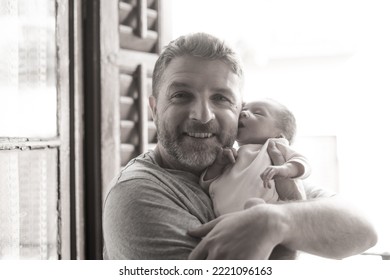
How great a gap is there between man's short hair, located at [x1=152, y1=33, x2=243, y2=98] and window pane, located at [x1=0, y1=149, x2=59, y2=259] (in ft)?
1.25

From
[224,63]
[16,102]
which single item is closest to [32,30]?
[16,102]

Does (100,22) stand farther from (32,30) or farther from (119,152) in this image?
(119,152)

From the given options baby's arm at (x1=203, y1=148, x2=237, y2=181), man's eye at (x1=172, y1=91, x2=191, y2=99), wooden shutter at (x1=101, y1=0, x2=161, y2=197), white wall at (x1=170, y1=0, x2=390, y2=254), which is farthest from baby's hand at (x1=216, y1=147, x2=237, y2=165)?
wooden shutter at (x1=101, y1=0, x2=161, y2=197)

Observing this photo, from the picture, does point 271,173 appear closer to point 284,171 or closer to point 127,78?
point 284,171

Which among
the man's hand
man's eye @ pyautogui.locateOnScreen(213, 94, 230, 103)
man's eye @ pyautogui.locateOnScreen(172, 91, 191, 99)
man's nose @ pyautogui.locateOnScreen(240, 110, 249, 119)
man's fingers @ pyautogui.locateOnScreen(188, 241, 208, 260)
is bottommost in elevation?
man's fingers @ pyautogui.locateOnScreen(188, 241, 208, 260)

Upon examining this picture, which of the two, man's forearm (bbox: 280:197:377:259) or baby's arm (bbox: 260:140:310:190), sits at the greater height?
baby's arm (bbox: 260:140:310:190)

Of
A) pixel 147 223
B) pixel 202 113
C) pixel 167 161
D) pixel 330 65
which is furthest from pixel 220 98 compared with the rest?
pixel 330 65

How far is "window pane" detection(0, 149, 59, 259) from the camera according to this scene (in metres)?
0.94

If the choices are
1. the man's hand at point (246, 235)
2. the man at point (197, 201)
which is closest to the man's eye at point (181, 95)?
the man at point (197, 201)

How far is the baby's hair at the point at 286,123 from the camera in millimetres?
856

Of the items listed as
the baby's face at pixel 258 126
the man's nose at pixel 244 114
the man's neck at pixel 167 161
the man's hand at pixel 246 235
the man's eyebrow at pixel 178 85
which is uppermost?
the man's eyebrow at pixel 178 85

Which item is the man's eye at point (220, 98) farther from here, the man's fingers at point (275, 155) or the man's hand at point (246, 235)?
the man's hand at point (246, 235)

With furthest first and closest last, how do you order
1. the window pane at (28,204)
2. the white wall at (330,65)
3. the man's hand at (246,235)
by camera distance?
the white wall at (330,65)
the window pane at (28,204)
the man's hand at (246,235)

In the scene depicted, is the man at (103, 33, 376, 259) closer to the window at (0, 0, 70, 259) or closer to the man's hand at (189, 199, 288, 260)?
the man's hand at (189, 199, 288, 260)
